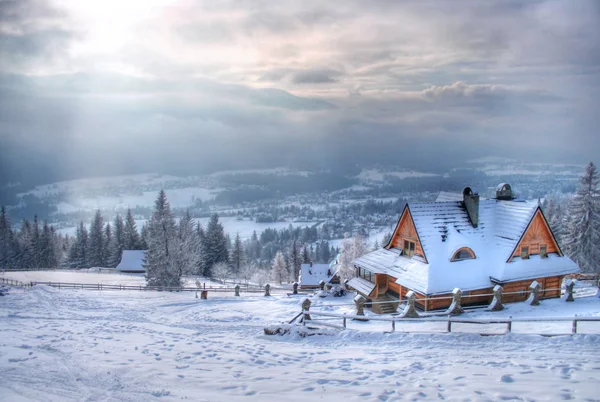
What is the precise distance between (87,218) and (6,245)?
435 ft

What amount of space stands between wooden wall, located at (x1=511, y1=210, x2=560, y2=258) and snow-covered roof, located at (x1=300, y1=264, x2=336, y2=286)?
43.8 meters

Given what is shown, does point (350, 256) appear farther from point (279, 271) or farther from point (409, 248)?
point (409, 248)

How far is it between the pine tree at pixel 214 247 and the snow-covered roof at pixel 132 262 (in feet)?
35.2

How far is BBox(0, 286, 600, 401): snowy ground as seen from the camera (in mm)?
9711

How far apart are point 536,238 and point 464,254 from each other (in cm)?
520

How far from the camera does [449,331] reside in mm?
14820

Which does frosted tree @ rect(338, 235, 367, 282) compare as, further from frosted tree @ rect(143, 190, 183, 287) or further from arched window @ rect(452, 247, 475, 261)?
arched window @ rect(452, 247, 475, 261)

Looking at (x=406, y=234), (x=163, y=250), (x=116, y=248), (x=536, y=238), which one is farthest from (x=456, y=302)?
(x=116, y=248)

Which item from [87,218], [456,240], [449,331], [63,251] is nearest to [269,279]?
[63,251]

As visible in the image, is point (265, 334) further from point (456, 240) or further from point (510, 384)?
point (456, 240)

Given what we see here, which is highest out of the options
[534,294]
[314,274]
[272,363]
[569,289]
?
[569,289]

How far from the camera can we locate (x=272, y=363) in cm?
1234

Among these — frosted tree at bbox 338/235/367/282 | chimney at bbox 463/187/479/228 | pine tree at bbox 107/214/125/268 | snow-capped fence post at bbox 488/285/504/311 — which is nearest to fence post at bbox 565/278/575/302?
snow-capped fence post at bbox 488/285/504/311

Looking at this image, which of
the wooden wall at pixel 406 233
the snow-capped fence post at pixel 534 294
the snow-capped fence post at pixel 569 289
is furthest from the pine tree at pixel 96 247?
the snow-capped fence post at pixel 569 289
